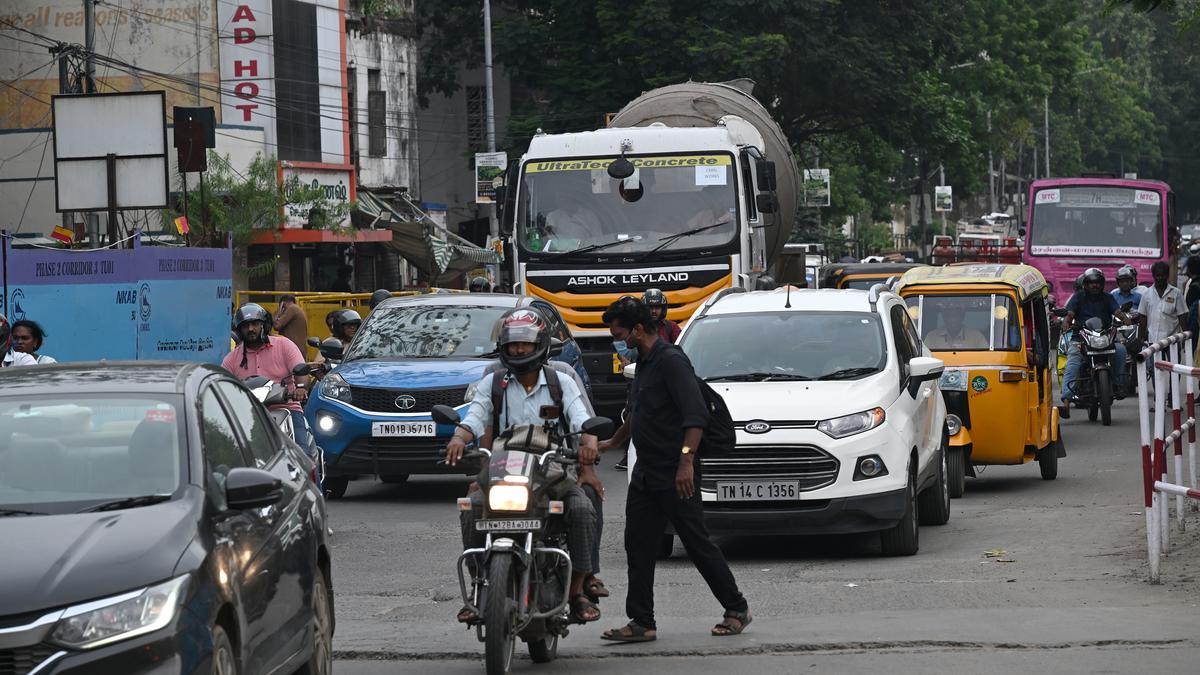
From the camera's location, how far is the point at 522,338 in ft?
27.6

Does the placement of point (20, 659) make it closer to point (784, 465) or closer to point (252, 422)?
point (252, 422)

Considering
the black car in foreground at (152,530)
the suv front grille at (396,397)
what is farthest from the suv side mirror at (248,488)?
the suv front grille at (396,397)

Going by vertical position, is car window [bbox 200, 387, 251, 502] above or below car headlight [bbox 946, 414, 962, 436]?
above

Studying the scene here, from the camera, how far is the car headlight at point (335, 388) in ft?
52.0

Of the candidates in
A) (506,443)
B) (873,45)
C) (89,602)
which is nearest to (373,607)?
(506,443)

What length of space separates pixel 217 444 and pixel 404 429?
873 centimetres

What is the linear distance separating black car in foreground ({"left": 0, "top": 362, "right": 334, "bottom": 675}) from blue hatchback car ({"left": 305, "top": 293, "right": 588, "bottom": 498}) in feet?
24.8

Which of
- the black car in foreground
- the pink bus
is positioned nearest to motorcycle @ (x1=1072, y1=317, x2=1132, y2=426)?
the pink bus

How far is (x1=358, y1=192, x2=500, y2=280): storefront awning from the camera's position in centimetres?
4438

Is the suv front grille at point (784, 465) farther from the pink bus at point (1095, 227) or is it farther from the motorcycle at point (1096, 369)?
the pink bus at point (1095, 227)

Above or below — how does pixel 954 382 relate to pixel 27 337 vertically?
below

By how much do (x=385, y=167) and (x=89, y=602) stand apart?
4223cm

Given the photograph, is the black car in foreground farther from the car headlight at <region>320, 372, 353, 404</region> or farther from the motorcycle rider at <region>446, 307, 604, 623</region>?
the car headlight at <region>320, 372, 353, 404</region>

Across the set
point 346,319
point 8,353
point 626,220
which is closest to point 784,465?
point 8,353
